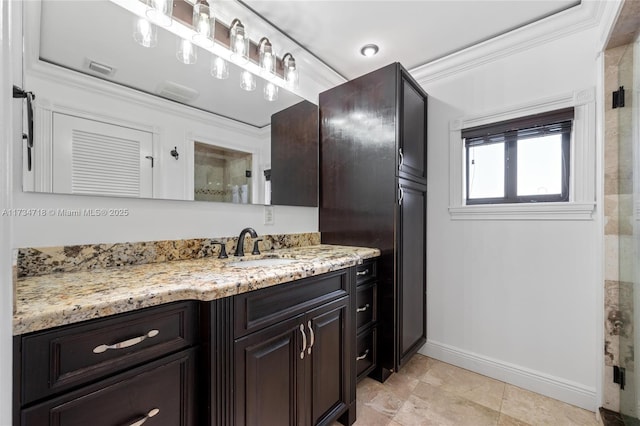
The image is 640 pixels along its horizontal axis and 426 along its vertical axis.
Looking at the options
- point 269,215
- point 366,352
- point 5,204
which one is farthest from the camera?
point 269,215

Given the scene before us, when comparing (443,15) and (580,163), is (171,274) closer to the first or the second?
(443,15)

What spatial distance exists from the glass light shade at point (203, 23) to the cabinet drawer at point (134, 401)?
1521mm

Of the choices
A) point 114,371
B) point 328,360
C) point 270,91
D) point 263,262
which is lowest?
point 328,360

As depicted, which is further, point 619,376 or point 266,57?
point 266,57

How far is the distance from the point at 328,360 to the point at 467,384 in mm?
1215

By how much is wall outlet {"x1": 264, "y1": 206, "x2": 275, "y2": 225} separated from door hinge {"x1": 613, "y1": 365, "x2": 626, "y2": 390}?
2179 millimetres

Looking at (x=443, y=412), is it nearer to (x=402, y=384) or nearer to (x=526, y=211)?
(x=402, y=384)

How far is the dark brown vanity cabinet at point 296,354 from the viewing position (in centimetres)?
98

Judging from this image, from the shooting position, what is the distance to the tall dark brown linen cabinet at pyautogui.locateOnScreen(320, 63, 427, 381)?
179cm

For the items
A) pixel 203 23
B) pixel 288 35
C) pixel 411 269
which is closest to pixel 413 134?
pixel 411 269

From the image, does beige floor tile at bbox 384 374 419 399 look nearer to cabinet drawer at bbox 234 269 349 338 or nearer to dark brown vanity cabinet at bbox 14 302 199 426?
cabinet drawer at bbox 234 269 349 338

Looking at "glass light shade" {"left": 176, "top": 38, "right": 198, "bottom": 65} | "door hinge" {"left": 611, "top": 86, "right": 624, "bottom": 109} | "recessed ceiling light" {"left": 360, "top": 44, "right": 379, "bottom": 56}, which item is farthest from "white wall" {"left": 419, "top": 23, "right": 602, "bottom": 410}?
"glass light shade" {"left": 176, "top": 38, "right": 198, "bottom": 65}

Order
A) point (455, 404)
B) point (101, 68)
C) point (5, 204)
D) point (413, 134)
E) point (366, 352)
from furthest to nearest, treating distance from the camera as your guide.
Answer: point (413, 134) → point (366, 352) → point (455, 404) → point (101, 68) → point (5, 204)

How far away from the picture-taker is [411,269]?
199cm
